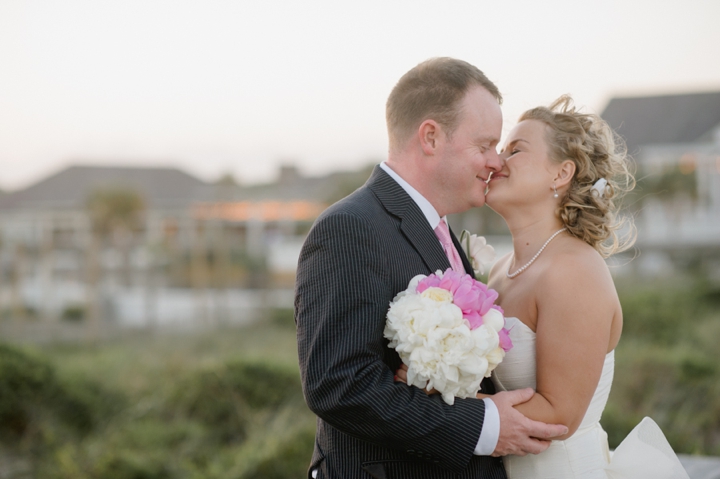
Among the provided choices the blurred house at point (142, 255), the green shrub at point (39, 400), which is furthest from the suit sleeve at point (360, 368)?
the blurred house at point (142, 255)

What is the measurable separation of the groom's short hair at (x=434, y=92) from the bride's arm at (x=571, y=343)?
0.88 metres

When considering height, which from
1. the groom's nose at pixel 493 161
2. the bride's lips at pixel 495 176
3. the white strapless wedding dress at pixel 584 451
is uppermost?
the groom's nose at pixel 493 161

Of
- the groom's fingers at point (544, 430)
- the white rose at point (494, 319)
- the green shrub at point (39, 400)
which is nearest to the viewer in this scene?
the white rose at point (494, 319)

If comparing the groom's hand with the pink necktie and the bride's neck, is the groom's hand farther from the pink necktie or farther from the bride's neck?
the bride's neck

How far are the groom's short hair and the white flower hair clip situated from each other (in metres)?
0.70

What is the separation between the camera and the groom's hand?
8.15ft

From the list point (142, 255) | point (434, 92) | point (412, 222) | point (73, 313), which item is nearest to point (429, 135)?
point (434, 92)

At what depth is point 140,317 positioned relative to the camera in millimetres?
14539

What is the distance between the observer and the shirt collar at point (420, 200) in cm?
291

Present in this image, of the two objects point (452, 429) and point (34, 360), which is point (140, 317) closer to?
point (34, 360)

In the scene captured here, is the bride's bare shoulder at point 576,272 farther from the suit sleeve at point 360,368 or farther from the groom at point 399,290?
the suit sleeve at point 360,368

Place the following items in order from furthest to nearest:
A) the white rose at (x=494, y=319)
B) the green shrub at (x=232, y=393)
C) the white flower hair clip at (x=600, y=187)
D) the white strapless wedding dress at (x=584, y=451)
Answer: the green shrub at (x=232, y=393) → the white flower hair clip at (x=600, y=187) → the white strapless wedding dress at (x=584, y=451) → the white rose at (x=494, y=319)

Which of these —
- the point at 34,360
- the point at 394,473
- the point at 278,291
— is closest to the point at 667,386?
the point at 394,473

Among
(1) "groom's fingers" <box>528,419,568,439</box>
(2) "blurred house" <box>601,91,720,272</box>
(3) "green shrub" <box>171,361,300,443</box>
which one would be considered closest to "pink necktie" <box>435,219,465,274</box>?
(1) "groom's fingers" <box>528,419,568,439</box>
